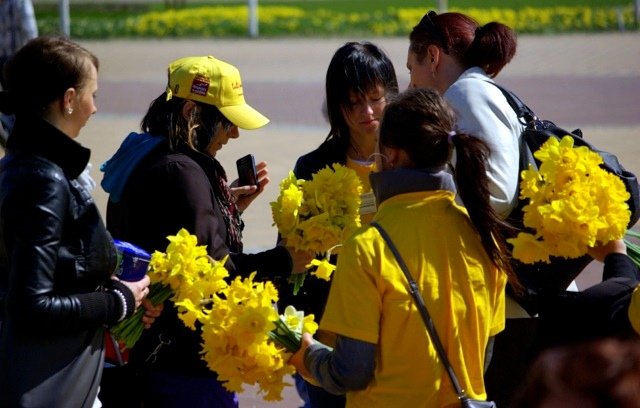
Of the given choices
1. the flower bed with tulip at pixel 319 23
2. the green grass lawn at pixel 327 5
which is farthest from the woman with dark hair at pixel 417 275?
the green grass lawn at pixel 327 5

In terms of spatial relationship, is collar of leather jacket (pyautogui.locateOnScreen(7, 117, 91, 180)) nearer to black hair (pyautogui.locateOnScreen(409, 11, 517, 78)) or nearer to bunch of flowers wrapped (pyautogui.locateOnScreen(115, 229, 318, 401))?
bunch of flowers wrapped (pyautogui.locateOnScreen(115, 229, 318, 401))

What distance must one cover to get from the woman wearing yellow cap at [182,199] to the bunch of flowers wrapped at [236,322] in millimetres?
252

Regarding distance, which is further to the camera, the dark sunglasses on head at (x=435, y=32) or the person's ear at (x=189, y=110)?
the dark sunglasses on head at (x=435, y=32)

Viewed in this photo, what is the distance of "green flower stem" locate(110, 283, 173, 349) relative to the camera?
3.79 metres

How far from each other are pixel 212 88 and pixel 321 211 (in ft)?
1.81

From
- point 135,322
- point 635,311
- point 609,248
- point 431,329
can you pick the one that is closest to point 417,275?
point 431,329

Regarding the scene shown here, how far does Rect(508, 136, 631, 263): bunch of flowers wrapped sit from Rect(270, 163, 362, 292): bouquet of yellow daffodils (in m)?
0.78

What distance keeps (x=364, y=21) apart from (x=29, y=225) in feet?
73.2

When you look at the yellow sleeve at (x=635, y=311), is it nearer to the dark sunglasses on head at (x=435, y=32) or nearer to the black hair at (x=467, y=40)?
the black hair at (x=467, y=40)

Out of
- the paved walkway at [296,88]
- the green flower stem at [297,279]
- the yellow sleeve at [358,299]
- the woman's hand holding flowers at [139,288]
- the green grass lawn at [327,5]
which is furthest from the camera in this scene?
the green grass lawn at [327,5]

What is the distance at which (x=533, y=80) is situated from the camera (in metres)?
17.3

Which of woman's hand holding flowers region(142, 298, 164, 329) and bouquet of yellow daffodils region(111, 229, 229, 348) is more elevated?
bouquet of yellow daffodils region(111, 229, 229, 348)

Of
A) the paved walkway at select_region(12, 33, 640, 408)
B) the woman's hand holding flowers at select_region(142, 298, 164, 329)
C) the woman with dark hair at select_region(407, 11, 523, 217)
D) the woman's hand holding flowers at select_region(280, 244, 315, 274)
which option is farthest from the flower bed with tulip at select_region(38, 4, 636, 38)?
the woman's hand holding flowers at select_region(142, 298, 164, 329)

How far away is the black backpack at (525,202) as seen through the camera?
411 cm
